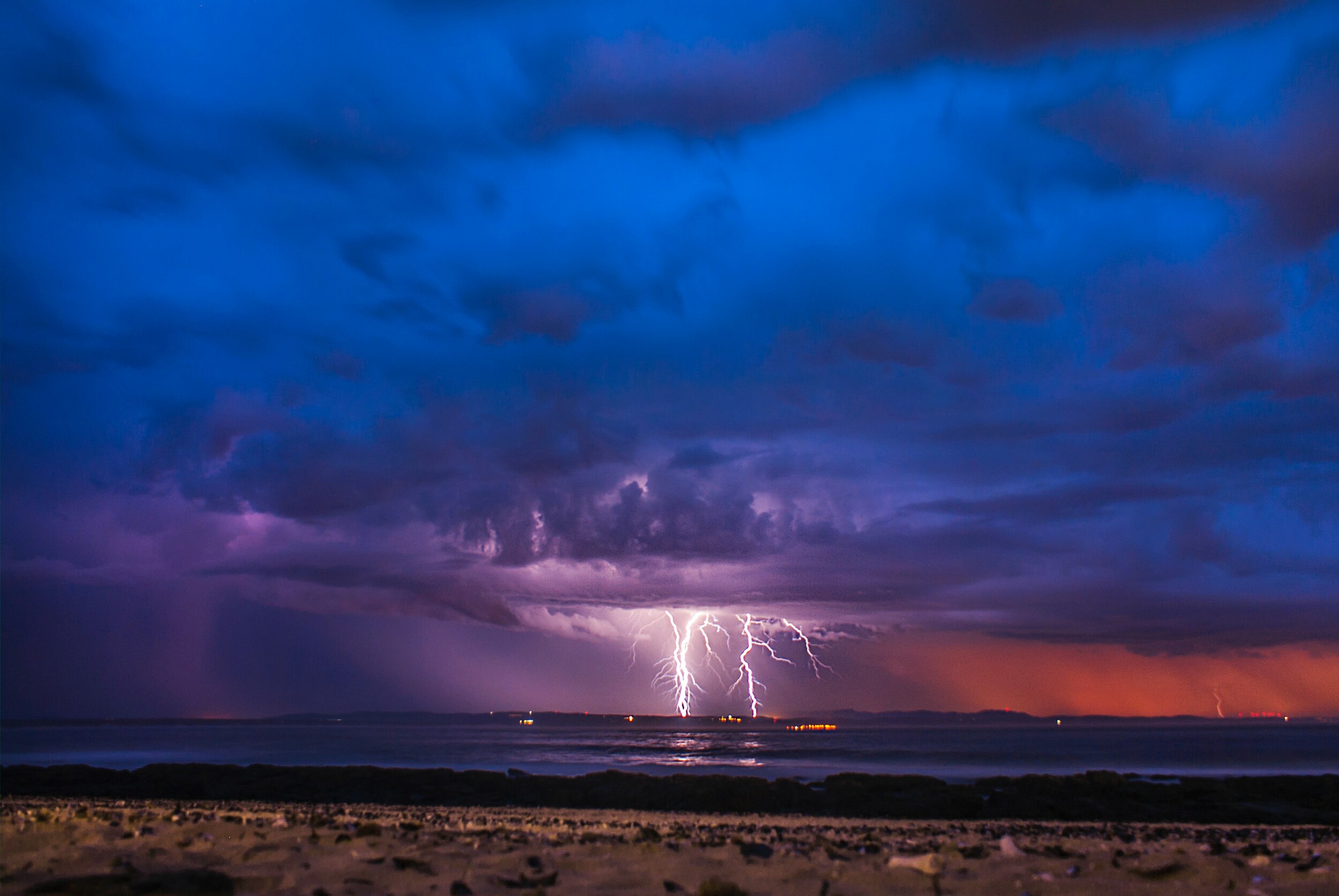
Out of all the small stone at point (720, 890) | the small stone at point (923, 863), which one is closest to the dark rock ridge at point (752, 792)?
the small stone at point (923, 863)

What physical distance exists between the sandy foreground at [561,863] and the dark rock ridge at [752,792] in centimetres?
1108

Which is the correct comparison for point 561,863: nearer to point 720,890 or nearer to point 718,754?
point 720,890

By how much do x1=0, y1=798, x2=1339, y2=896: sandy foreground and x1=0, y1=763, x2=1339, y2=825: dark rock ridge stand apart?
11.1 m

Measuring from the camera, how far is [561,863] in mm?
6871

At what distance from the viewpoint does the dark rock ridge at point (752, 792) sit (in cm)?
2127

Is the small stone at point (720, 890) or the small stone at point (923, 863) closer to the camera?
the small stone at point (720, 890)

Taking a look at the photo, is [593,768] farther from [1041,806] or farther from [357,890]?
[357,890]

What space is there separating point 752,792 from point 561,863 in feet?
55.8

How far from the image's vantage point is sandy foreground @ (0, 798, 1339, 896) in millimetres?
5816

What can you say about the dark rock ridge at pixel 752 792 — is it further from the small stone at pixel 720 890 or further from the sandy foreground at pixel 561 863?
the small stone at pixel 720 890

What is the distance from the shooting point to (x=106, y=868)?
6.09 metres

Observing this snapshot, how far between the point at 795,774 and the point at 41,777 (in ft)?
99.4

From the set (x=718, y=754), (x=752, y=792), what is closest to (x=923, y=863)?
(x=752, y=792)

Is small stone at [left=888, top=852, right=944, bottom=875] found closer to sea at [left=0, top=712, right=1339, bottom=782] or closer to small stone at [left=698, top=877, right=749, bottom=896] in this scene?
small stone at [left=698, top=877, right=749, bottom=896]
